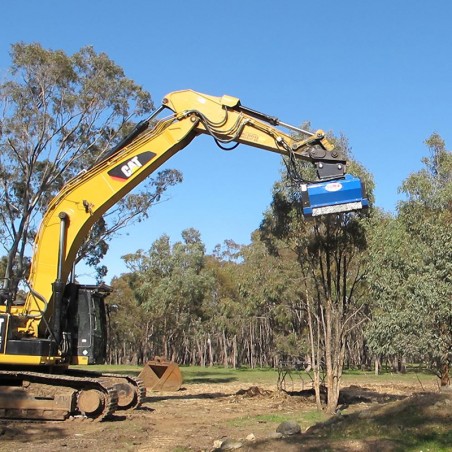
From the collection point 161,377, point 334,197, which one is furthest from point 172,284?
point 334,197

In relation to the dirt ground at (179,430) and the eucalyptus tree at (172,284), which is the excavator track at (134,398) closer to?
the dirt ground at (179,430)

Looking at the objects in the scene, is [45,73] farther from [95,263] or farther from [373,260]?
[373,260]

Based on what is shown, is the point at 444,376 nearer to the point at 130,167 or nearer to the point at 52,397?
the point at 130,167

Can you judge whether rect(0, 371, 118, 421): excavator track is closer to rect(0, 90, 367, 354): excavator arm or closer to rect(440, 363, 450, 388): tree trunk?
rect(0, 90, 367, 354): excavator arm

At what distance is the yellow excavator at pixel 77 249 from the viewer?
12391 millimetres

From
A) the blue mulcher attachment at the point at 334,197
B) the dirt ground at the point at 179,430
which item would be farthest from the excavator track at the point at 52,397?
the blue mulcher attachment at the point at 334,197

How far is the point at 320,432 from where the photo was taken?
8.78m

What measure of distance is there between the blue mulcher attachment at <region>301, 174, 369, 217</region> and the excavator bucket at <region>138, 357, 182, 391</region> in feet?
40.1

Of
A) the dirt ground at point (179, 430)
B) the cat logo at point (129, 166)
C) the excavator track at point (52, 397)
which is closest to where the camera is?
the dirt ground at point (179, 430)

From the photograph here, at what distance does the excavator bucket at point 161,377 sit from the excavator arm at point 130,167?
9.37 meters

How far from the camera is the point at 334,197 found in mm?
11500

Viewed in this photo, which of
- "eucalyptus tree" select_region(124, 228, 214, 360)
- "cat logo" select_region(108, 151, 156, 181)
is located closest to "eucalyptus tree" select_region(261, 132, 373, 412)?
"cat logo" select_region(108, 151, 156, 181)

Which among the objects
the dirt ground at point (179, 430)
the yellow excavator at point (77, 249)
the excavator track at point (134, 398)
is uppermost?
the yellow excavator at point (77, 249)

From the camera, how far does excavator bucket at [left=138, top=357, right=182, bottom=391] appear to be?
70.9 ft
